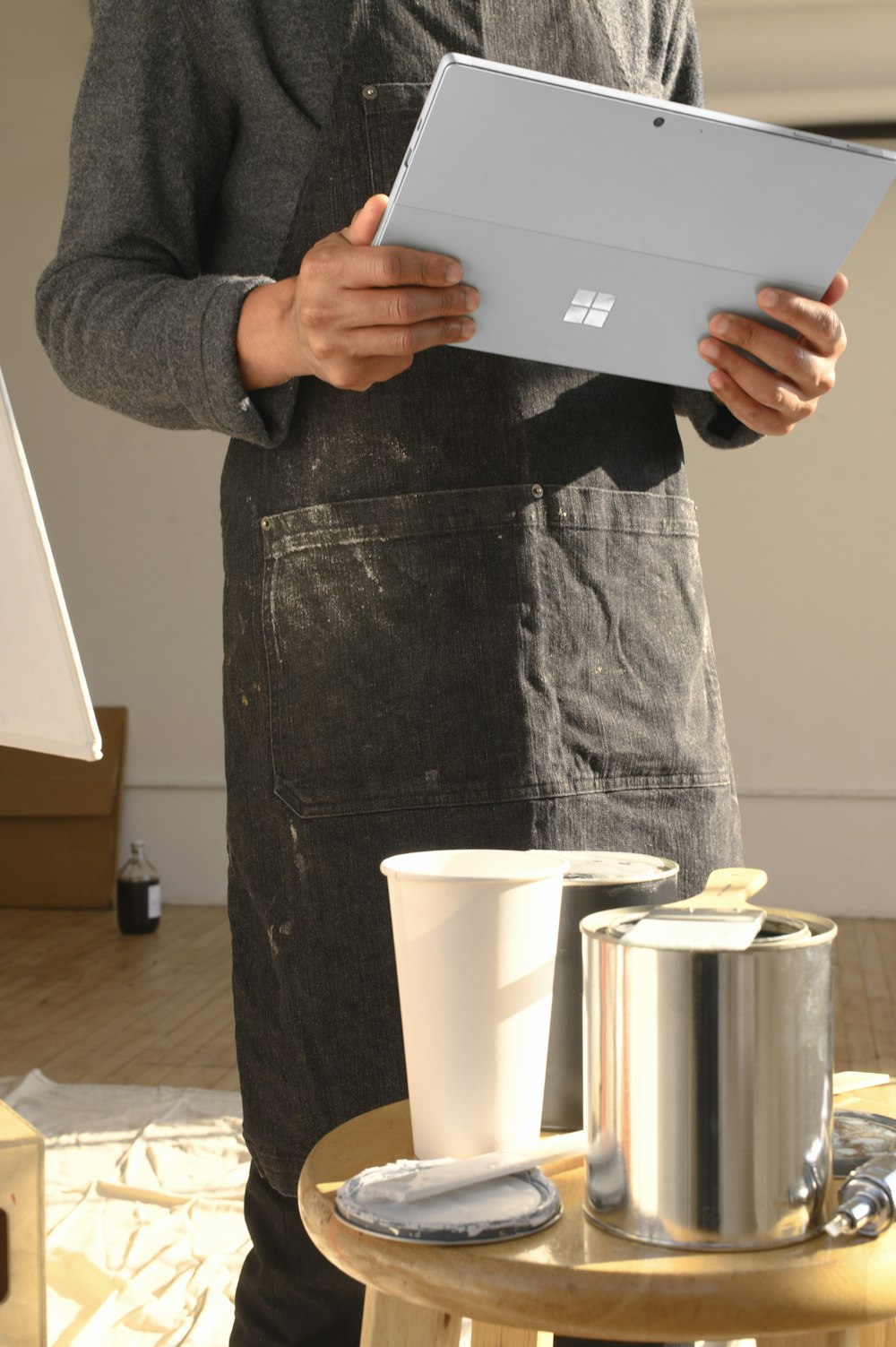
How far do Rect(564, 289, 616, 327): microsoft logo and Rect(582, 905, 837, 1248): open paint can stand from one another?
1.80 ft

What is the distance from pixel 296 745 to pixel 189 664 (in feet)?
14.2

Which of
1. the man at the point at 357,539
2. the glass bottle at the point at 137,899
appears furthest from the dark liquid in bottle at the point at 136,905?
the man at the point at 357,539

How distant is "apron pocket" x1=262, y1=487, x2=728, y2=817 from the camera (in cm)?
95

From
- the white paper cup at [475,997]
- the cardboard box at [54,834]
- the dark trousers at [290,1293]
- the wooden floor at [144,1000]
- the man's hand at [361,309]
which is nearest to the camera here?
the white paper cup at [475,997]

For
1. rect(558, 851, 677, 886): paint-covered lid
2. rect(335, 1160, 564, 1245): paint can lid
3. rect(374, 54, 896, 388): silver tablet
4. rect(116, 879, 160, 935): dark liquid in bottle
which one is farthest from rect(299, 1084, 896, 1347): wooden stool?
rect(116, 879, 160, 935): dark liquid in bottle

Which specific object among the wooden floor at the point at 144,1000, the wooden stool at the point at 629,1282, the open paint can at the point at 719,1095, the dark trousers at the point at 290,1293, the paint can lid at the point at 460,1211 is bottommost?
the wooden floor at the point at 144,1000

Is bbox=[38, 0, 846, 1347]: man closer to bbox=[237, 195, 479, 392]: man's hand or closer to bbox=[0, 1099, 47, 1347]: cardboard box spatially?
bbox=[237, 195, 479, 392]: man's hand

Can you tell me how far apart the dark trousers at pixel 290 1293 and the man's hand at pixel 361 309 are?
589 millimetres

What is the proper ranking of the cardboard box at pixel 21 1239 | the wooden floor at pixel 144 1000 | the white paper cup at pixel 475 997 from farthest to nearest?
the wooden floor at pixel 144 1000 → the cardboard box at pixel 21 1239 → the white paper cup at pixel 475 997

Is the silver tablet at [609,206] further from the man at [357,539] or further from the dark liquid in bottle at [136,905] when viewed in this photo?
the dark liquid in bottle at [136,905]

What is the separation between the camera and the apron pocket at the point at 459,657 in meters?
0.95

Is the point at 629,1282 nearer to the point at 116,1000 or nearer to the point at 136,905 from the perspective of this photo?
the point at 116,1000

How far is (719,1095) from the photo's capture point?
18.8 inches

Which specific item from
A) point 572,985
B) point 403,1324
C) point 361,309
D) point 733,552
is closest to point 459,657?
point 361,309
